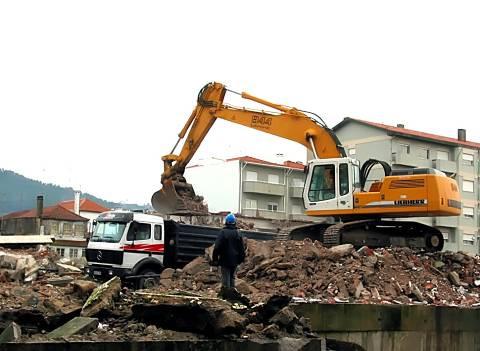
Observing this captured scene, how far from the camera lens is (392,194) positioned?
16297 mm

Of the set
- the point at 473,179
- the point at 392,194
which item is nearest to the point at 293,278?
the point at 392,194

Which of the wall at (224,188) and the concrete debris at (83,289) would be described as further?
the wall at (224,188)

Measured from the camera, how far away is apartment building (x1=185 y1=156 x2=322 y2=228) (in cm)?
5612

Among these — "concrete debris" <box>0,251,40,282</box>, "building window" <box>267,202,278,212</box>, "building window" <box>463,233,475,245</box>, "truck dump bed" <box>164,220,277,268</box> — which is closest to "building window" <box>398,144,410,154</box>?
"building window" <box>463,233,475,245</box>

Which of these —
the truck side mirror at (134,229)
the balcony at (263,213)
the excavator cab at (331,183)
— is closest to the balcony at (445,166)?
the balcony at (263,213)

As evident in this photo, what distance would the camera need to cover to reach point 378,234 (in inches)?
665

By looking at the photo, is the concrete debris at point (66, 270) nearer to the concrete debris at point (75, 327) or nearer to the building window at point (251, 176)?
the concrete debris at point (75, 327)

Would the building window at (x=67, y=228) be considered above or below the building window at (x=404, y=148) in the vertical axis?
below

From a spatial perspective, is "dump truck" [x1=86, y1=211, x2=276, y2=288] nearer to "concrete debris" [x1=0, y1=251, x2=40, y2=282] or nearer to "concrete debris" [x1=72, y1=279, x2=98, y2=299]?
"concrete debris" [x1=0, y1=251, x2=40, y2=282]

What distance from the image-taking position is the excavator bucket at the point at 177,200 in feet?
60.6

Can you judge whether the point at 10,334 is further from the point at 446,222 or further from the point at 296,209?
the point at 296,209

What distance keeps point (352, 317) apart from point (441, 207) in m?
5.76

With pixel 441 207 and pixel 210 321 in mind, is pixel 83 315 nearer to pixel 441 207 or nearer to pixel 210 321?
pixel 210 321

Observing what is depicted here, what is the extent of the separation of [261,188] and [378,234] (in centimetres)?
3940
